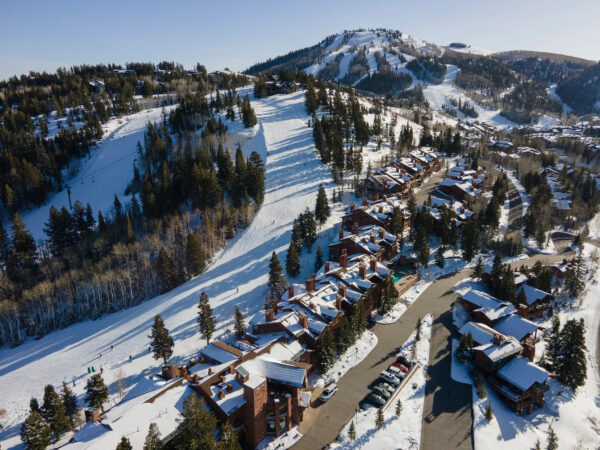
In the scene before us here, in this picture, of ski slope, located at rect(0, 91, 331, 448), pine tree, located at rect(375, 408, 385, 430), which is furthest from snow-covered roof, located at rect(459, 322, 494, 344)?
ski slope, located at rect(0, 91, 331, 448)

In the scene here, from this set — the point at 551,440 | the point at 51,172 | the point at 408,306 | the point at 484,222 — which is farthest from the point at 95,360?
the point at 51,172

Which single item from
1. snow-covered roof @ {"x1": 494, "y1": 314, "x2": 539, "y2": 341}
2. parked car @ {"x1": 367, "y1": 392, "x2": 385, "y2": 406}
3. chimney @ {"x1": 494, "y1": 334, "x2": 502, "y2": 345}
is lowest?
parked car @ {"x1": 367, "y1": 392, "x2": 385, "y2": 406}

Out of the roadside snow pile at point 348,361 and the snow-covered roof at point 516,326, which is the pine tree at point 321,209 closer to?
the roadside snow pile at point 348,361

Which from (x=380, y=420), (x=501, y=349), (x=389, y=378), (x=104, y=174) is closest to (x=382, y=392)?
(x=389, y=378)

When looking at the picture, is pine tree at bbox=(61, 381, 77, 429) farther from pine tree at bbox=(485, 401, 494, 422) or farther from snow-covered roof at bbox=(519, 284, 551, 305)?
snow-covered roof at bbox=(519, 284, 551, 305)

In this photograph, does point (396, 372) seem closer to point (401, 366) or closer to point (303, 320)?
point (401, 366)

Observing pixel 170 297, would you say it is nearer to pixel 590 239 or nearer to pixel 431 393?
pixel 431 393

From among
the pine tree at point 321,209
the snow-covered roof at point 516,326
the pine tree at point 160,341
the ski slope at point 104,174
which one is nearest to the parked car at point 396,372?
the snow-covered roof at point 516,326
